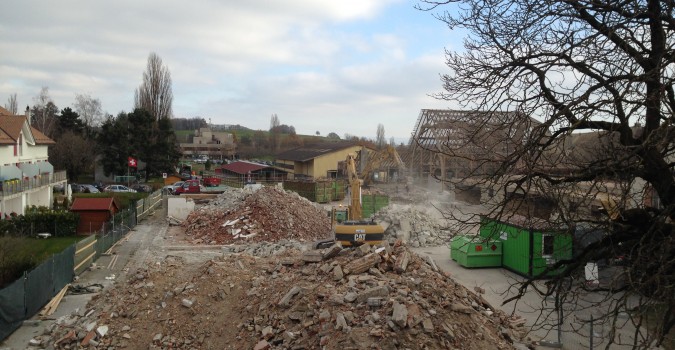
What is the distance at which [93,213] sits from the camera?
2706 centimetres

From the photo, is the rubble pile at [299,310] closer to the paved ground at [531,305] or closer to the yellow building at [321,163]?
the paved ground at [531,305]

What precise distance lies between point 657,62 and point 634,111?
0.55 m

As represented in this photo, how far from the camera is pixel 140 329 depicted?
11.8 metres

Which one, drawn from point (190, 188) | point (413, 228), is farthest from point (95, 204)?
point (413, 228)

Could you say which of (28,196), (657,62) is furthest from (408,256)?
(28,196)

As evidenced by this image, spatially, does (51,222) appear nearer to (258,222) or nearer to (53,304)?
(258,222)

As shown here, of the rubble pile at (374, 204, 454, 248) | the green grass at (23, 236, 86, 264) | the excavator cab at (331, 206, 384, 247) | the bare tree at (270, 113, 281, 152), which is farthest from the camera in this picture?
the bare tree at (270, 113, 281, 152)

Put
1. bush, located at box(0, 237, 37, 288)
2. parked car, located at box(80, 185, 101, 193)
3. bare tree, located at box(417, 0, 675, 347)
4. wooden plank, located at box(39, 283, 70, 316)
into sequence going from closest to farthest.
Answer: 1. bare tree, located at box(417, 0, 675, 347)
2. wooden plank, located at box(39, 283, 70, 316)
3. bush, located at box(0, 237, 37, 288)
4. parked car, located at box(80, 185, 101, 193)

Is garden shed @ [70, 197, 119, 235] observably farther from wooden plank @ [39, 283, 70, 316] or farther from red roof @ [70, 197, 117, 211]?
wooden plank @ [39, 283, 70, 316]

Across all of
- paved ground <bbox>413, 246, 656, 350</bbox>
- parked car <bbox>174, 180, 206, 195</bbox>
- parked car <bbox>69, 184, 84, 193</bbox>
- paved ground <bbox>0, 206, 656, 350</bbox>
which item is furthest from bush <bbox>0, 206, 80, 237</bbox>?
parked car <bbox>69, 184, 84, 193</bbox>

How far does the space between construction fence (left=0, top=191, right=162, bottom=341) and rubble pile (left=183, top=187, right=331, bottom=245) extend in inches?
218

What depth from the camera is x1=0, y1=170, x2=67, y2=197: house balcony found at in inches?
1127

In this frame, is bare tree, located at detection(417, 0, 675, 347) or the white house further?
the white house

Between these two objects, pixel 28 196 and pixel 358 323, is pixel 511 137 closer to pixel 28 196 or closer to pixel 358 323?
pixel 358 323
